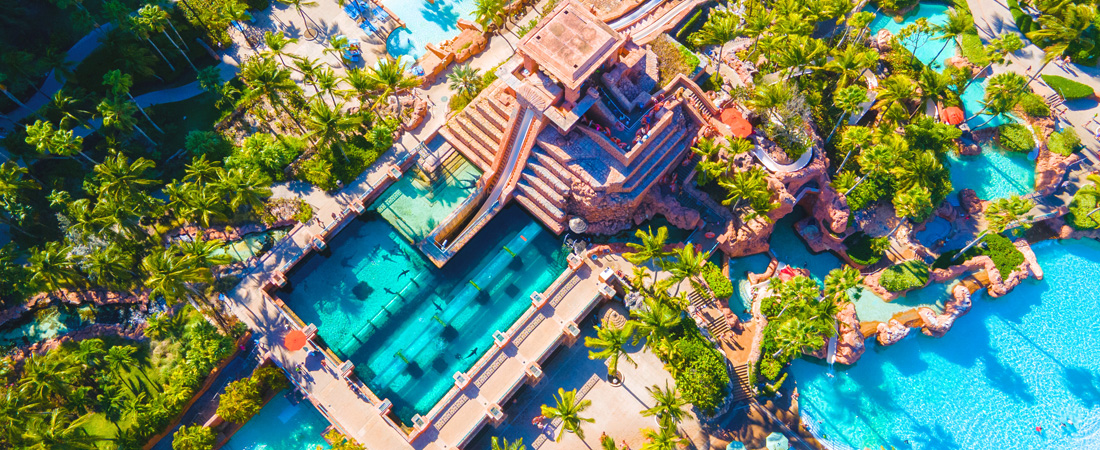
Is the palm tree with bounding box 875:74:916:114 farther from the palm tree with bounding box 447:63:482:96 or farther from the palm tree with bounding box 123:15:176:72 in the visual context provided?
the palm tree with bounding box 123:15:176:72

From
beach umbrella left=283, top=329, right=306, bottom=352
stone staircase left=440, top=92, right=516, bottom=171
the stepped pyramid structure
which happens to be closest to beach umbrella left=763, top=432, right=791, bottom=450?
the stepped pyramid structure

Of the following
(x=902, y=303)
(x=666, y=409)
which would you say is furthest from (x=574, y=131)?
(x=902, y=303)

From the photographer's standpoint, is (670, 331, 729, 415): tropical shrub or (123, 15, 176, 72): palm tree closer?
(670, 331, 729, 415): tropical shrub

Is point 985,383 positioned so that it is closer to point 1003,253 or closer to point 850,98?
point 1003,253

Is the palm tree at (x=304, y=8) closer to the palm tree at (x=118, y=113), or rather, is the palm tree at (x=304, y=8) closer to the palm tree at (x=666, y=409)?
the palm tree at (x=118, y=113)

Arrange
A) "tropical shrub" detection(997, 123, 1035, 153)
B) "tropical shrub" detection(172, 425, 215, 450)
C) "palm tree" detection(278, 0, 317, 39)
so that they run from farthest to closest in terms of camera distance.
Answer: "palm tree" detection(278, 0, 317, 39), "tropical shrub" detection(997, 123, 1035, 153), "tropical shrub" detection(172, 425, 215, 450)

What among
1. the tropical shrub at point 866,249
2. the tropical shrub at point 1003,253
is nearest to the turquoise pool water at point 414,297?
the tropical shrub at point 866,249
